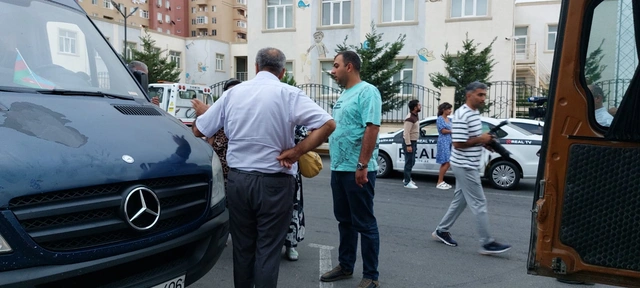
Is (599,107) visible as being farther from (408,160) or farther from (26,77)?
(408,160)

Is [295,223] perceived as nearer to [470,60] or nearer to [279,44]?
[470,60]

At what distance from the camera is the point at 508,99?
19141 millimetres

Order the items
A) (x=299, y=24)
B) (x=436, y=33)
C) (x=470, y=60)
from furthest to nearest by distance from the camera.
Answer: (x=299, y=24)
(x=436, y=33)
(x=470, y=60)

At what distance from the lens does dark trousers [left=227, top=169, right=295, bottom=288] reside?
9.91ft

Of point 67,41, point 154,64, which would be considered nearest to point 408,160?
point 67,41

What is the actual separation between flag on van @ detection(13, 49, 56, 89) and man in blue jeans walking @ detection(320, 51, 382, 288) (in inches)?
83.4

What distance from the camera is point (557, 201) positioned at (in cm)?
245

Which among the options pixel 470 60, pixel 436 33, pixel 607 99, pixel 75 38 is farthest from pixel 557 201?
pixel 436 33

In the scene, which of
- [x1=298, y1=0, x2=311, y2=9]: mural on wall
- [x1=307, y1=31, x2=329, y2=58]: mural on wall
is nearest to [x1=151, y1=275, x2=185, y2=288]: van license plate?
[x1=307, y1=31, x2=329, y2=58]: mural on wall

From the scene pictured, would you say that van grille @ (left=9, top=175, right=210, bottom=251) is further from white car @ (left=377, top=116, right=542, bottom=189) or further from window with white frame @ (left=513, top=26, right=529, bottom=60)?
window with white frame @ (left=513, top=26, right=529, bottom=60)

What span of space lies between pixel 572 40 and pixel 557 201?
0.81m

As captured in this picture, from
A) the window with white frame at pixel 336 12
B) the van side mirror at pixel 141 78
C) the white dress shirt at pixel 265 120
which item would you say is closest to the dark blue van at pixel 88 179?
the white dress shirt at pixel 265 120

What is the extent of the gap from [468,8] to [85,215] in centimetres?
2069

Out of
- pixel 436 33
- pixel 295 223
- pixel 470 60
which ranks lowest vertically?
pixel 295 223
